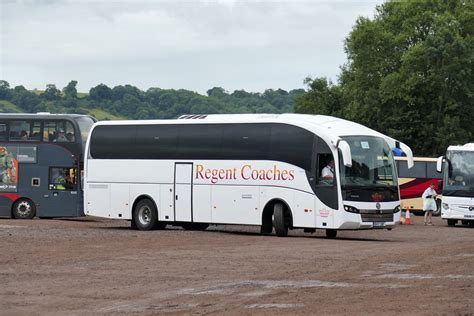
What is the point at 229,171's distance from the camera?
3500 cm

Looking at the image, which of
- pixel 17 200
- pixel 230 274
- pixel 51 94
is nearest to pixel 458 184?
pixel 17 200

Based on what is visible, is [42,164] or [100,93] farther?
[100,93]

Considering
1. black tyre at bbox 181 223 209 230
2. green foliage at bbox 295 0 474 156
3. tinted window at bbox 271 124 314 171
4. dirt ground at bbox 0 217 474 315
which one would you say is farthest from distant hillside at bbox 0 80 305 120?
dirt ground at bbox 0 217 474 315

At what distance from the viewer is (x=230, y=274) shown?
20.7 m

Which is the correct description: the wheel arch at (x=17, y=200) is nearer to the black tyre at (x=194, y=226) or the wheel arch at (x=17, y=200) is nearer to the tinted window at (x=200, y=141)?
the black tyre at (x=194, y=226)

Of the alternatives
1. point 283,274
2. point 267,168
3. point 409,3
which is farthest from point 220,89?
point 283,274

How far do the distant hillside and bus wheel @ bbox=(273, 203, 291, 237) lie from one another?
118m

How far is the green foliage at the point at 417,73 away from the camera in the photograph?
86000mm

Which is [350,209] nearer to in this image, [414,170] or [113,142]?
[113,142]

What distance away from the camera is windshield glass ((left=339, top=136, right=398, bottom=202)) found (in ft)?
108

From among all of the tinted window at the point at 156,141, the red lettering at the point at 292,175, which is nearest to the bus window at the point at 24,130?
the tinted window at the point at 156,141

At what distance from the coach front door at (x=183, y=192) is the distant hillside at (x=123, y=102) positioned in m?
116

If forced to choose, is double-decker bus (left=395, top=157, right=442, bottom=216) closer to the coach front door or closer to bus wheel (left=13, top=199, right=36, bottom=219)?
bus wheel (left=13, top=199, right=36, bottom=219)

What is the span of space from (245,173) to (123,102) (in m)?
143
